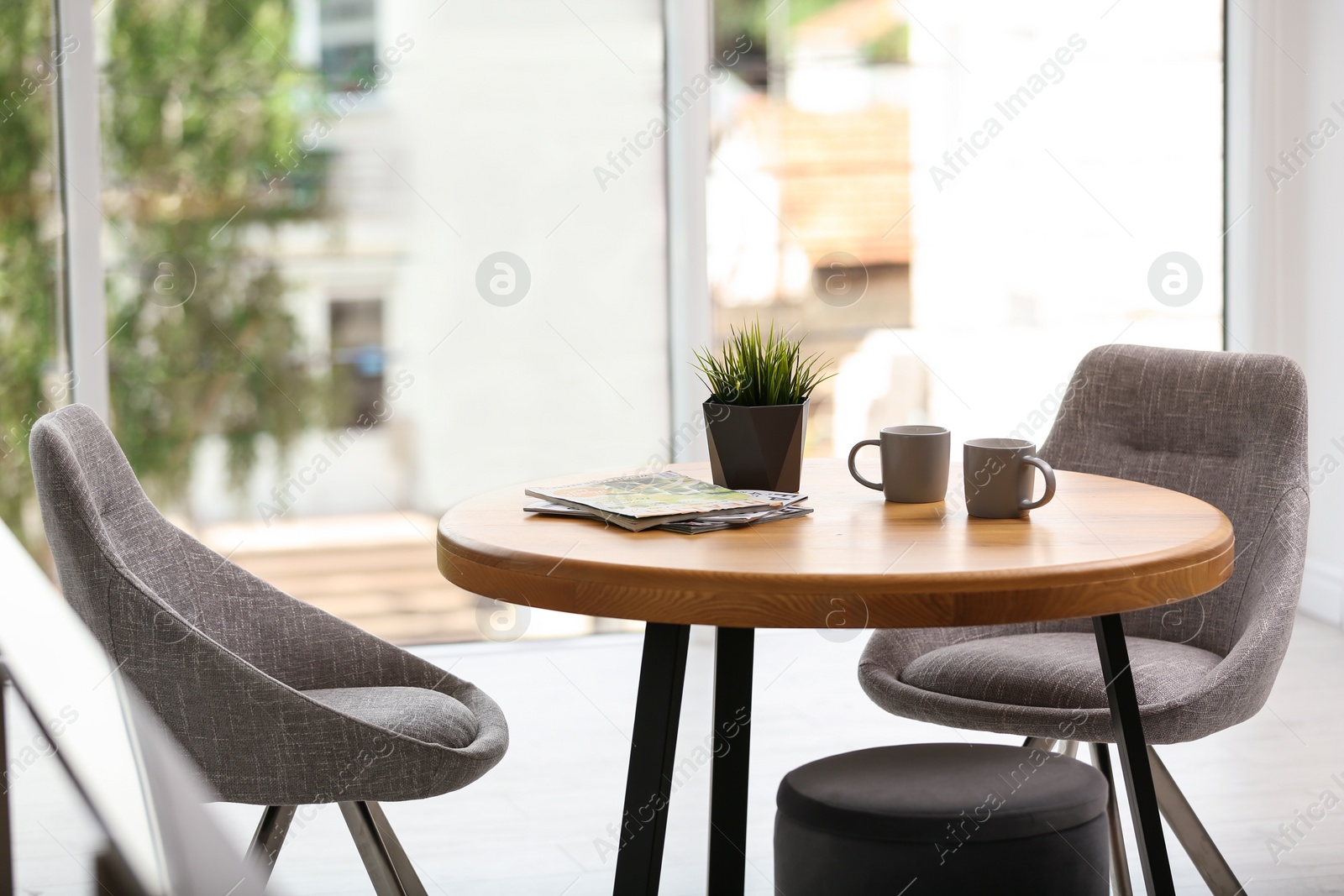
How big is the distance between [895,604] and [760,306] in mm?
2614

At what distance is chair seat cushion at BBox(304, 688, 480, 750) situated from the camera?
1.62 metres

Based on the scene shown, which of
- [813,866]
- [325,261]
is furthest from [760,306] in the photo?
[813,866]

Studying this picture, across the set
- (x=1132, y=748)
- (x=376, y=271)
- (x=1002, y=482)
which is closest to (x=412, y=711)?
(x=1002, y=482)

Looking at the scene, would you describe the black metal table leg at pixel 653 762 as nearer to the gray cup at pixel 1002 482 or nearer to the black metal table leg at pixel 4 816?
Answer: the gray cup at pixel 1002 482

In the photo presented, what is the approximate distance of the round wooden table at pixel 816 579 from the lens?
128 cm

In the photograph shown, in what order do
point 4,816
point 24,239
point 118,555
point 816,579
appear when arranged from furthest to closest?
1. point 24,239
2. point 118,555
3. point 816,579
4. point 4,816

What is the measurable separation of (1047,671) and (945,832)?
0.49m

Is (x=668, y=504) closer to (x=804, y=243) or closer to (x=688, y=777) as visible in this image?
(x=688, y=777)

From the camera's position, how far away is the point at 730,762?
155cm

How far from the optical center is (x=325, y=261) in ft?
11.7

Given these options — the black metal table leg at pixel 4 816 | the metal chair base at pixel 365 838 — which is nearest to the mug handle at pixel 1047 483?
the metal chair base at pixel 365 838

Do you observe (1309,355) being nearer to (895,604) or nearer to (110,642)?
(895,604)

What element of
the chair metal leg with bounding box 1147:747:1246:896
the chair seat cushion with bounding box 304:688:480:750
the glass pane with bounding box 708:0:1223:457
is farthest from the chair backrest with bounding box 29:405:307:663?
the glass pane with bounding box 708:0:1223:457

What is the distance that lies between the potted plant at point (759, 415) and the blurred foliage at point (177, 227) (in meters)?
2.15
